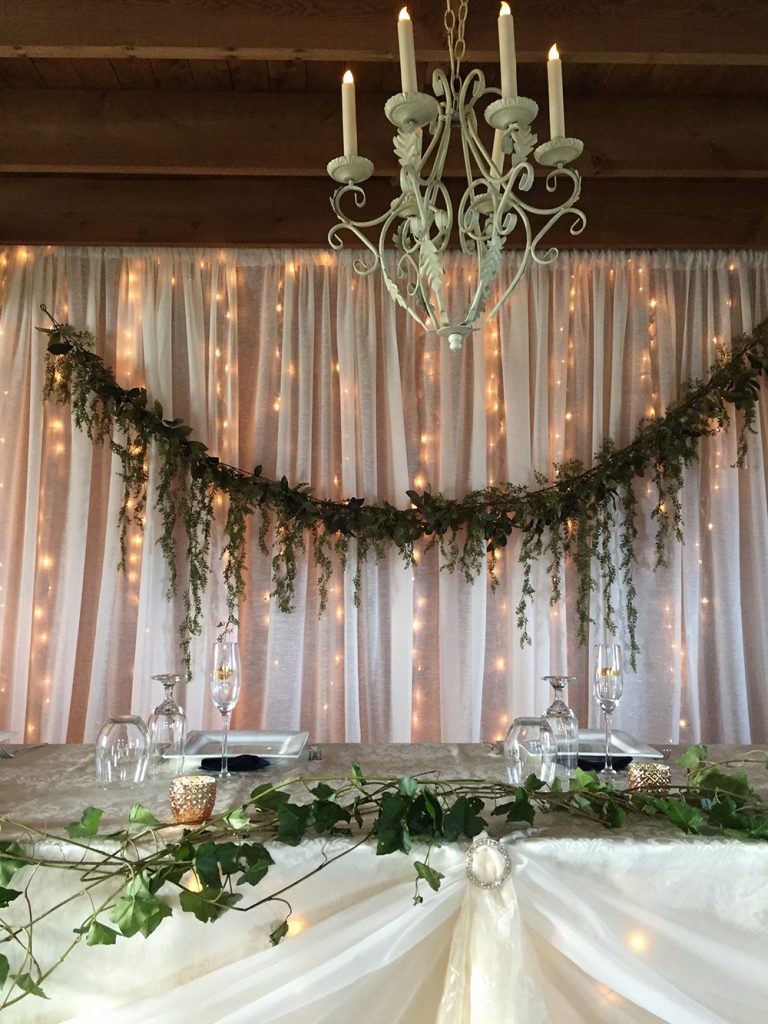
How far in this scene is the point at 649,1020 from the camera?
3.87 ft

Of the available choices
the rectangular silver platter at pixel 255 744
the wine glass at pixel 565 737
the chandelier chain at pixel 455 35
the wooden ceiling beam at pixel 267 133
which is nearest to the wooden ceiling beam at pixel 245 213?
the wooden ceiling beam at pixel 267 133

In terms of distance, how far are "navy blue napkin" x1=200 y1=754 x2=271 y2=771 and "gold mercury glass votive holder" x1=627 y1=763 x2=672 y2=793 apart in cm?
74

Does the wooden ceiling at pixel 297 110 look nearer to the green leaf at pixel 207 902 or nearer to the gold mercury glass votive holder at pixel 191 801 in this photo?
the gold mercury glass votive holder at pixel 191 801

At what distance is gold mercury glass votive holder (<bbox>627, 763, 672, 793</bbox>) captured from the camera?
1.38 metres

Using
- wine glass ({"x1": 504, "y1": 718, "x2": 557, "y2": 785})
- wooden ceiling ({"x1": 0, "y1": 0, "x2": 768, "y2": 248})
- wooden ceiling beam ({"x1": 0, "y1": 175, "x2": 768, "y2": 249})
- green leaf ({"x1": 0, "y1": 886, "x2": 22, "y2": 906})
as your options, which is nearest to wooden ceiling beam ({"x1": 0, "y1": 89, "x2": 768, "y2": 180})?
wooden ceiling ({"x1": 0, "y1": 0, "x2": 768, "y2": 248})

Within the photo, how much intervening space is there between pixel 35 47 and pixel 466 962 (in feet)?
8.98

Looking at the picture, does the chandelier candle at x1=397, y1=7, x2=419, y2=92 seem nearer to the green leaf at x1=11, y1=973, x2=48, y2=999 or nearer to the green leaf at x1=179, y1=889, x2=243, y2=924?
the green leaf at x1=179, y1=889, x2=243, y2=924

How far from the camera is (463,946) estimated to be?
1.17 meters

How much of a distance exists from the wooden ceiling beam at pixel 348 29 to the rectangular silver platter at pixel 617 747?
6.64 feet

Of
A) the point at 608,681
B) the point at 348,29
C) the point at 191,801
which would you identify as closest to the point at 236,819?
the point at 191,801

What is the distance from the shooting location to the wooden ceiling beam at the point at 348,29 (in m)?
2.48

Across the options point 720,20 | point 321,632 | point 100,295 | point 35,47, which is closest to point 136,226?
point 100,295

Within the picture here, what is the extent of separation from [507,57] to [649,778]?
1399mm

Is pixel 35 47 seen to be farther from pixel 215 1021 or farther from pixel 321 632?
pixel 215 1021
